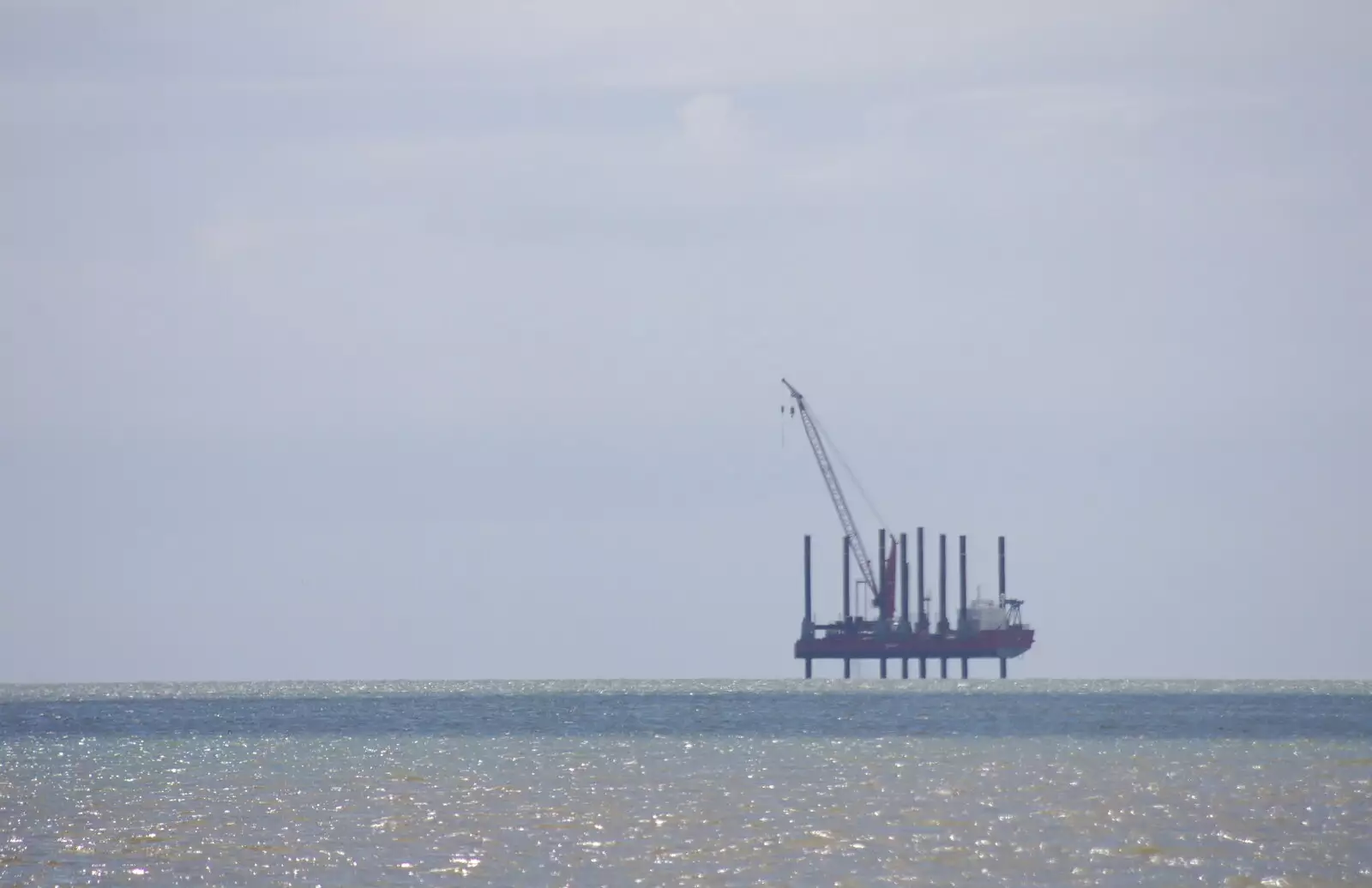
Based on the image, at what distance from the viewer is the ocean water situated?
120 ft

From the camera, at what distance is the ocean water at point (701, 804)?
3666 cm

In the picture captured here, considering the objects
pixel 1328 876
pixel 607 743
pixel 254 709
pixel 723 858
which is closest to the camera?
pixel 1328 876

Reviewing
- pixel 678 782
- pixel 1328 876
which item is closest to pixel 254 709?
pixel 678 782

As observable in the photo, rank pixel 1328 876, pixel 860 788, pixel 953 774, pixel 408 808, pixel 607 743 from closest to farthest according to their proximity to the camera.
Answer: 1. pixel 1328 876
2. pixel 408 808
3. pixel 860 788
4. pixel 953 774
5. pixel 607 743

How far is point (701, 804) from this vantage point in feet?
162

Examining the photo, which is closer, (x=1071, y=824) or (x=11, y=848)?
(x=11, y=848)

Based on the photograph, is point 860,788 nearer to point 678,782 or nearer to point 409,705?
point 678,782

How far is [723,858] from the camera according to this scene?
3809 centimetres

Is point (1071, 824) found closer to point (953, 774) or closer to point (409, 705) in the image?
point (953, 774)

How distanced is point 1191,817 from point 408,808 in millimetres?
17952

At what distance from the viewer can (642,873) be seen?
36.3 m

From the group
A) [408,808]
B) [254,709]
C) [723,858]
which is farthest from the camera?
[254,709]

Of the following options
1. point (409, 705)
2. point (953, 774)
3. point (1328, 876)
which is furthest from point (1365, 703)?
point (1328, 876)

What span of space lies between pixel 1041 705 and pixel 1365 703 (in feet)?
87.0
